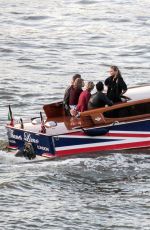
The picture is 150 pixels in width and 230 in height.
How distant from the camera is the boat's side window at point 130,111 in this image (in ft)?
82.6

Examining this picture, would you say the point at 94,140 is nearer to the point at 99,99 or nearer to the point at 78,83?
the point at 99,99

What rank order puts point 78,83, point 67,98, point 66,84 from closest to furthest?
point 78,83, point 67,98, point 66,84

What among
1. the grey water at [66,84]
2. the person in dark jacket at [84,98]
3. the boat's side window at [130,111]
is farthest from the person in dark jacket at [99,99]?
the grey water at [66,84]

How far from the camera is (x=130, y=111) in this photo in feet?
82.7

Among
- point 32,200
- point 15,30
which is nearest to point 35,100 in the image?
point 32,200

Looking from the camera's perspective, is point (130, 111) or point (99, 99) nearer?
point (130, 111)

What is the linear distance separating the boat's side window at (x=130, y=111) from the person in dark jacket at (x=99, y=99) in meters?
0.31

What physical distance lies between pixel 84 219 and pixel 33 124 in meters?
5.30

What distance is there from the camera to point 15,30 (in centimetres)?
4900

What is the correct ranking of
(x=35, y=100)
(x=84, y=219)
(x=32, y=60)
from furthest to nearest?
(x=32, y=60)
(x=35, y=100)
(x=84, y=219)

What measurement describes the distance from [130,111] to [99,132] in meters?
0.99

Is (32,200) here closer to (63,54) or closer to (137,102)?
(137,102)

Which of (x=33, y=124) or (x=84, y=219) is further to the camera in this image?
(x=33, y=124)

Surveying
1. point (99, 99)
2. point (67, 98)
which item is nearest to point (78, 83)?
point (67, 98)
